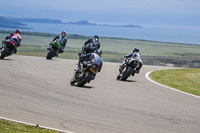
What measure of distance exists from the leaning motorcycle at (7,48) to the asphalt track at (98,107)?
9.26m

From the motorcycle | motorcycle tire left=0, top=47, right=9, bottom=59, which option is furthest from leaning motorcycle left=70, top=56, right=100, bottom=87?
motorcycle tire left=0, top=47, right=9, bottom=59

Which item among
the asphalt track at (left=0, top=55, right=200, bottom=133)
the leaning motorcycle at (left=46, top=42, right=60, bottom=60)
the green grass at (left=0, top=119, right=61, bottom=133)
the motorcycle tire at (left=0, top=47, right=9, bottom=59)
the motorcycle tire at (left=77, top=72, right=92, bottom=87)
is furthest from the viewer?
the leaning motorcycle at (left=46, top=42, right=60, bottom=60)

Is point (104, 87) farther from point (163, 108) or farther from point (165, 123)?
point (165, 123)

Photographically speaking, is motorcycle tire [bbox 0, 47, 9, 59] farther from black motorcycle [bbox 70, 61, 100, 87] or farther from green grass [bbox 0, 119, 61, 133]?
green grass [bbox 0, 119, 61, 133]

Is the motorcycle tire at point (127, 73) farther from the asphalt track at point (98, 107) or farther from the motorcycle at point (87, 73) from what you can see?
the motorcycle at point (87, 73)

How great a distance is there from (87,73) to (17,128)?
713cm

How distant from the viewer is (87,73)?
1566 cm

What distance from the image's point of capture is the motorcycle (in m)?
15.6

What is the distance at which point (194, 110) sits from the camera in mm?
12297

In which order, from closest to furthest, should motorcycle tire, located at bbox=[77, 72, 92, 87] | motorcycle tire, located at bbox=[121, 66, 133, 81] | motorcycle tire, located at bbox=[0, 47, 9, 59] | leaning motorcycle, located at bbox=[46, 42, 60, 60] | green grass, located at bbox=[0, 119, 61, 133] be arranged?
green grass, located at bbox=[0, 119, 61, 133]
motorcycle tire, located at bbox=[77, 72, 92, 87]
motorcycle tire, located at bbox=[121, 66, 133, 81]
motorcycle tire, located at bbox=[0, 47, 9, 59]
leaning motorcycle, located at bbox=[46, 42, 60, 60]

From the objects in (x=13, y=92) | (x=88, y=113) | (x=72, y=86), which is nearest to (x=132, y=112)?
(x=88, y=113)

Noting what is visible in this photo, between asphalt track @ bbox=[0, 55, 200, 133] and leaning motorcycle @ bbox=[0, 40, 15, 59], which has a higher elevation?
leaning motorcycle @ bbox=[0, 40, 15, 59]

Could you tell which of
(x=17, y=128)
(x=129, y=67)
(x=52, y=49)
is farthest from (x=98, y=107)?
(x=52, y=49)

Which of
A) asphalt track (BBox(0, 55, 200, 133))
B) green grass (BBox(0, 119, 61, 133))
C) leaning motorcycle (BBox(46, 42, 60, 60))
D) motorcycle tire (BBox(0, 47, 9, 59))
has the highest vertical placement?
leaning motorcycle (BBox(46, 42, 60, 60))
